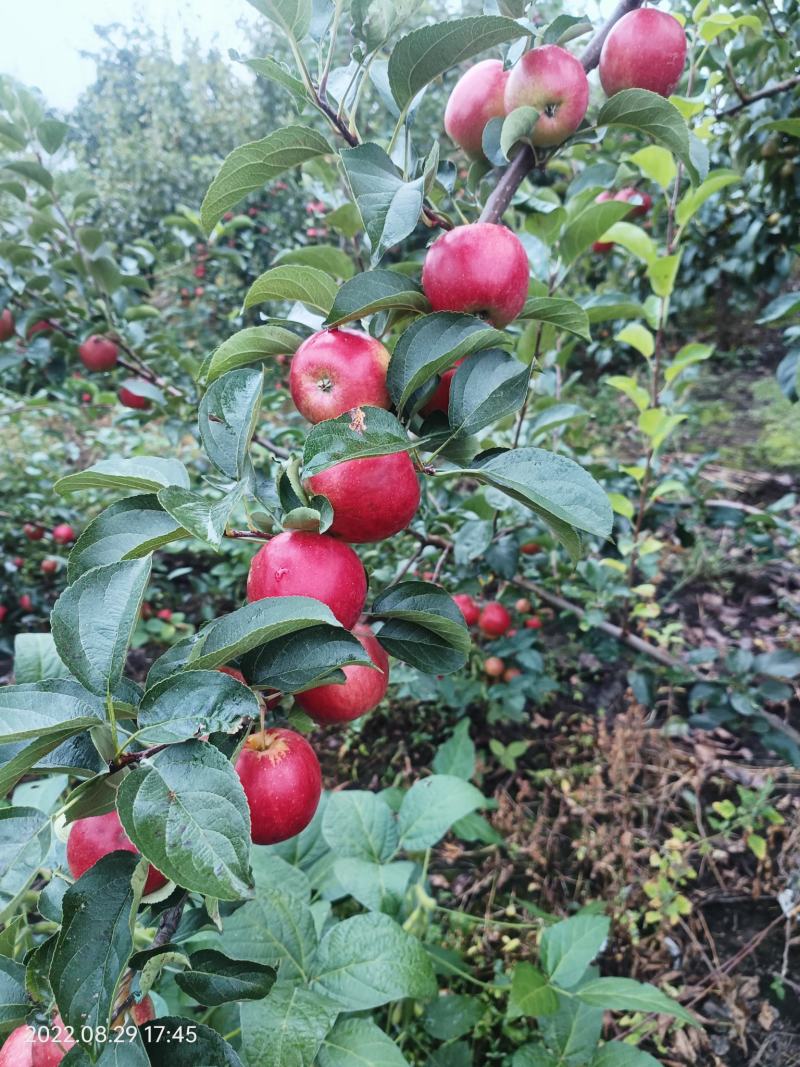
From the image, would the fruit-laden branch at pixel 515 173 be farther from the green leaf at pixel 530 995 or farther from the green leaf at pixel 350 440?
the green leaf at pixel 530 995

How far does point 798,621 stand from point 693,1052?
1.54m

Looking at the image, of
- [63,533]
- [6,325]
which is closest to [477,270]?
[6,325]

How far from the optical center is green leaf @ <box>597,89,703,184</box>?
0.59 metres

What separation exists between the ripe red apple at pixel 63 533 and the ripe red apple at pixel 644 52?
8.50 feet

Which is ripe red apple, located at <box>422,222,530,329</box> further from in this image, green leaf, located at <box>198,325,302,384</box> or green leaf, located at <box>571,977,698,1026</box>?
green leaf, located at <box>571,977,698,1026</box>

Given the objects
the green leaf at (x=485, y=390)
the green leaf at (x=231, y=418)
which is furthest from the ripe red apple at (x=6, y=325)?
the green leaf at (x=485, y=390)

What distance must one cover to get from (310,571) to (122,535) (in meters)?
0.14

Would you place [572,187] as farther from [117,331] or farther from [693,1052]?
[693,1052]

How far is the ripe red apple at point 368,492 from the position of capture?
51cm

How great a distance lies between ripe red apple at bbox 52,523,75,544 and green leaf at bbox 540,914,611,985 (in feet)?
7.78

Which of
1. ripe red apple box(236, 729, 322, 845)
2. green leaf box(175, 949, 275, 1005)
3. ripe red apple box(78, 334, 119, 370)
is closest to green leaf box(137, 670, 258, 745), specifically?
ripe red apple box(236, 729, 322, 845)

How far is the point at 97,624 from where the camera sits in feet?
1.41

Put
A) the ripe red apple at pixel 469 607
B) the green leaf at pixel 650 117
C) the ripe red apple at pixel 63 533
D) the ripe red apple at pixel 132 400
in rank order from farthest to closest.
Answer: the ripe red apple at pixel 63 533 < the ripe red apple at pixel 132 400 < the ripe red apple at pixel 469 607 < the green leaf at pixel 650 117

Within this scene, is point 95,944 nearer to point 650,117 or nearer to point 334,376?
point 334,376
